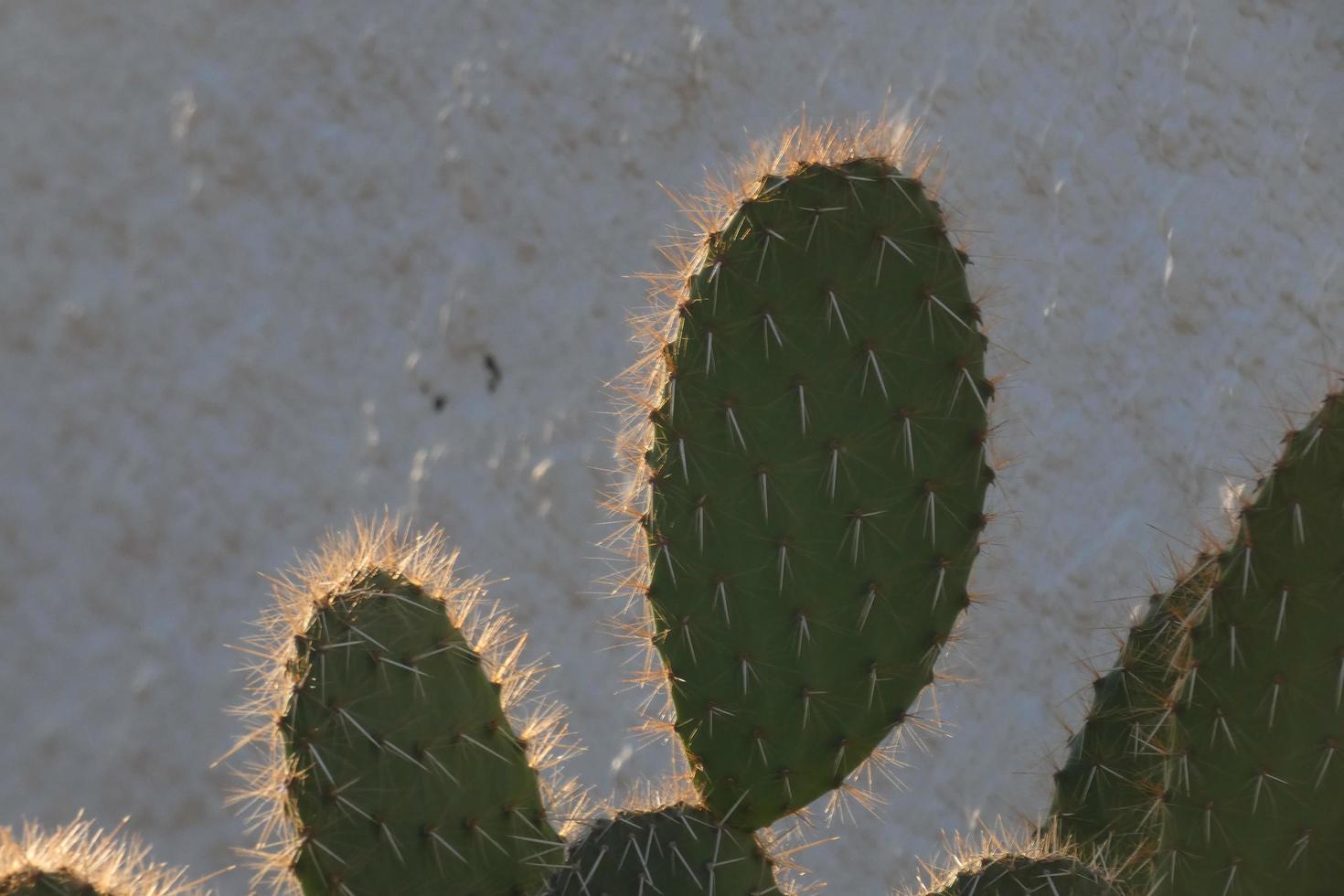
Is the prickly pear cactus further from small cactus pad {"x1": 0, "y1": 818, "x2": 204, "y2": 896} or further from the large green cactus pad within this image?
small cactus pad {"x1": 0, "y1": 818, "x2": 204, "y2": 896}

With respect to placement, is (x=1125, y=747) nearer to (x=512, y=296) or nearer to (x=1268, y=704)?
(x=1268, y=704)

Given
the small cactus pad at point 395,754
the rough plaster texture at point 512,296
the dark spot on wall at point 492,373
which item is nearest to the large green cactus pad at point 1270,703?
the small cactus pad at point 395,754

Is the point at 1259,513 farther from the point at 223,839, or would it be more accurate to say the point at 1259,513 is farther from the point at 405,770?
the point at 223,839

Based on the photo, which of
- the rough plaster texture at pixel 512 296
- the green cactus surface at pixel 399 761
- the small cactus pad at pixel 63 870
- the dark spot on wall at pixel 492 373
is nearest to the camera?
the small cactus pad at pixel 63 870

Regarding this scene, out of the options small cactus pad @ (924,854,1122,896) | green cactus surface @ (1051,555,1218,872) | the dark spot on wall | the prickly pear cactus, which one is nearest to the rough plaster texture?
the dark spot on wall

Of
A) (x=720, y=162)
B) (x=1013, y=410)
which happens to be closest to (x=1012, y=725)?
(x=1013, y=410)

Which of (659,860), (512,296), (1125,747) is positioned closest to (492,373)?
(512,296)

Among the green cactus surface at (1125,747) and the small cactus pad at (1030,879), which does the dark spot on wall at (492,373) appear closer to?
the green cactus surface at (1125,747)
